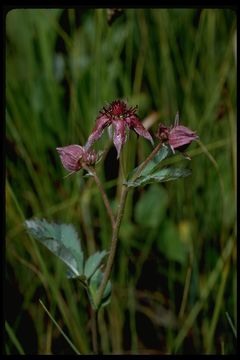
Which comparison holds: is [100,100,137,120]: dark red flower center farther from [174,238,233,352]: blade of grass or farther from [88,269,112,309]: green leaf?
[174,238,233,352]: blade of grass

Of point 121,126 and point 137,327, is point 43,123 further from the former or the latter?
point 121,126

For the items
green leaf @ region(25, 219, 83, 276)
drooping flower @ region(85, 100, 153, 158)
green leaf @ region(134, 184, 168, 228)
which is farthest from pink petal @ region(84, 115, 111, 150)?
green leaf @ region(134, 184, 168, 228)

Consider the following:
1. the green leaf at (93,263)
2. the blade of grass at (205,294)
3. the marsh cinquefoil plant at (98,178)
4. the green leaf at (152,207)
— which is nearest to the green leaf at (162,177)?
the marsh cinquefoil plant at (98,178)

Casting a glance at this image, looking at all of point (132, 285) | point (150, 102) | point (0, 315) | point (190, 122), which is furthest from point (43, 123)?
point (0, 315)

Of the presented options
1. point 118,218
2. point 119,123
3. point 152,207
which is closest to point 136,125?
point 119,123

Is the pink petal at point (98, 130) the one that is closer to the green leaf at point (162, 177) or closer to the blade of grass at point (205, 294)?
the green leaf at point (162, 177)

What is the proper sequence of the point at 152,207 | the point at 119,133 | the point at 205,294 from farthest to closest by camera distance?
1. the point at 152,207
2. the point at 205,294
3. the point at 119,133

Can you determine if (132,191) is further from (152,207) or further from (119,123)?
(119,123)
